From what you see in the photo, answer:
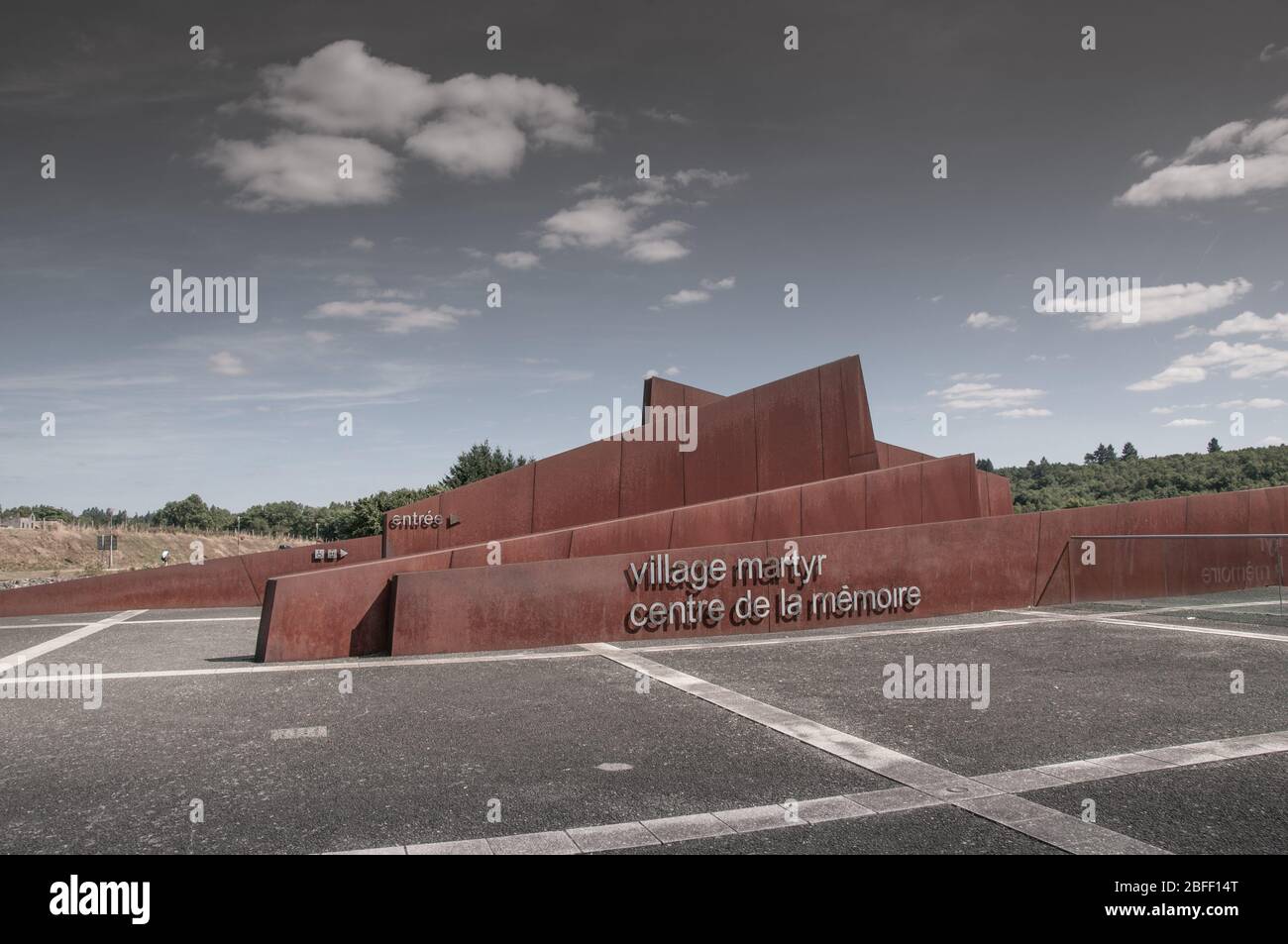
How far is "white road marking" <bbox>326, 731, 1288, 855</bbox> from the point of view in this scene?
4562mm

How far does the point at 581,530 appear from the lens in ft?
48.6

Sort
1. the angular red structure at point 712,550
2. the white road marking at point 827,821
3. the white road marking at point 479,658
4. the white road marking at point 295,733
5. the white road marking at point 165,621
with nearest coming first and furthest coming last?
the white road marking at point 827,821 → the white road marking at point 295,733 → the white road marking at point 479,658 → the angular red structure at point 712,550 → the white road marking at point 165,621

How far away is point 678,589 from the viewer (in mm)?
13883

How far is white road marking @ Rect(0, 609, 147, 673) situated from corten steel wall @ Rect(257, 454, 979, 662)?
11.9 ft

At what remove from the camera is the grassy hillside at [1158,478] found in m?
56.9

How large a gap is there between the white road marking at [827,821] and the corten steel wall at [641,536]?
8.29 m

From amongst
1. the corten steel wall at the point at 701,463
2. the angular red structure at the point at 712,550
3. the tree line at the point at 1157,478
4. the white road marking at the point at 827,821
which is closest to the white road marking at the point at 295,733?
the white road marking at the point at 827,821

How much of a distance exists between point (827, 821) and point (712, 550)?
920cm

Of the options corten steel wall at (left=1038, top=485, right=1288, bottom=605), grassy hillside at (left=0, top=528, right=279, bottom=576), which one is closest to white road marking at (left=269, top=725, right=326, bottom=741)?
corten steel wall at (left=1038, top=485, right=1288, bottom=605)

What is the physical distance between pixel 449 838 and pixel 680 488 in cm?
1316

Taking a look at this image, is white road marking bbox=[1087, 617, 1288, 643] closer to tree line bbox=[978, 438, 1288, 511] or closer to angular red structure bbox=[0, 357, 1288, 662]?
angular red structure bbox=[0, 357, 1288, 662]

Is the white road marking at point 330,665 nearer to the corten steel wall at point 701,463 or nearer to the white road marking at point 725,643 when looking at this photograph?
the white road marking at point 725,643

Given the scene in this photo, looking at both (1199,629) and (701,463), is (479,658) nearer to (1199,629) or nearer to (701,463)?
(701,463)
